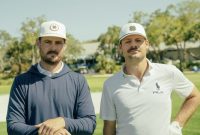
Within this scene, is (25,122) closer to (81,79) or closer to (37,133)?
(37,133)

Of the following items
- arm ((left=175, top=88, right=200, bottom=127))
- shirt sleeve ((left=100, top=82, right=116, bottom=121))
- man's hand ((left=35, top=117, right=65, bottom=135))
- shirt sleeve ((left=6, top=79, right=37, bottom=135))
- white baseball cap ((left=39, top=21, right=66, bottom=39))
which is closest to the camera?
man's hand ((left=35, top=117, right=65, bottom=135))

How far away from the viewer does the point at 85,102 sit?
468cm

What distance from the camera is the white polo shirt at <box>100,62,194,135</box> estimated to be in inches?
190

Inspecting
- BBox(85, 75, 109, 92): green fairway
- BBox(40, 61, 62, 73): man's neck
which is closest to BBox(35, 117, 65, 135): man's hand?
BBox(40, 61, 62, 73): man's neck

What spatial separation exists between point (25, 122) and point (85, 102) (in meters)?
0.70

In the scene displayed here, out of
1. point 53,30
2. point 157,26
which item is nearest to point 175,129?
point 53,30

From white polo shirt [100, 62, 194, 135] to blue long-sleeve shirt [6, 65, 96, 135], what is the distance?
323 mm

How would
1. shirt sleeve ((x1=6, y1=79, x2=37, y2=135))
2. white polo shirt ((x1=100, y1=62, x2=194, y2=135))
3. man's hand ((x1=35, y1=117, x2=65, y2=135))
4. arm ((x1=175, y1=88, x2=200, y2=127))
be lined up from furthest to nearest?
1. arm ((x1=175, y1=88, x2=200, y2=127))
2. white polo shirt ((x1=100, y1=62, x2=194, y2=135))
3. shirt sleeve ((x1=6, y1=79, x2=37, y2=135))
4. man's hand ((x1=35, y1=117, x2=65, y2=135))

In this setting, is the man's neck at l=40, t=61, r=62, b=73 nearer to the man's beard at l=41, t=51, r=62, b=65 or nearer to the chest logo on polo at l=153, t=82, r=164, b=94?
the man's beard at l=41, t=51, r=62, b=65

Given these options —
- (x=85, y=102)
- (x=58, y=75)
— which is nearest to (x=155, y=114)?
(x=85, y=102)

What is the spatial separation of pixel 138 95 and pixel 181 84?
69 centimetres

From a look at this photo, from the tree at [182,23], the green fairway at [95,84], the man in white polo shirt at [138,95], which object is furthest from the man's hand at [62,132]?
the tree at [182,23]

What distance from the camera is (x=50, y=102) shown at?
4.64 m

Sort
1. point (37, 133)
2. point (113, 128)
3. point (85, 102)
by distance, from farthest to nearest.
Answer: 1. point (113, 128)
2. point (85, 102)
3. point (37, 133)
